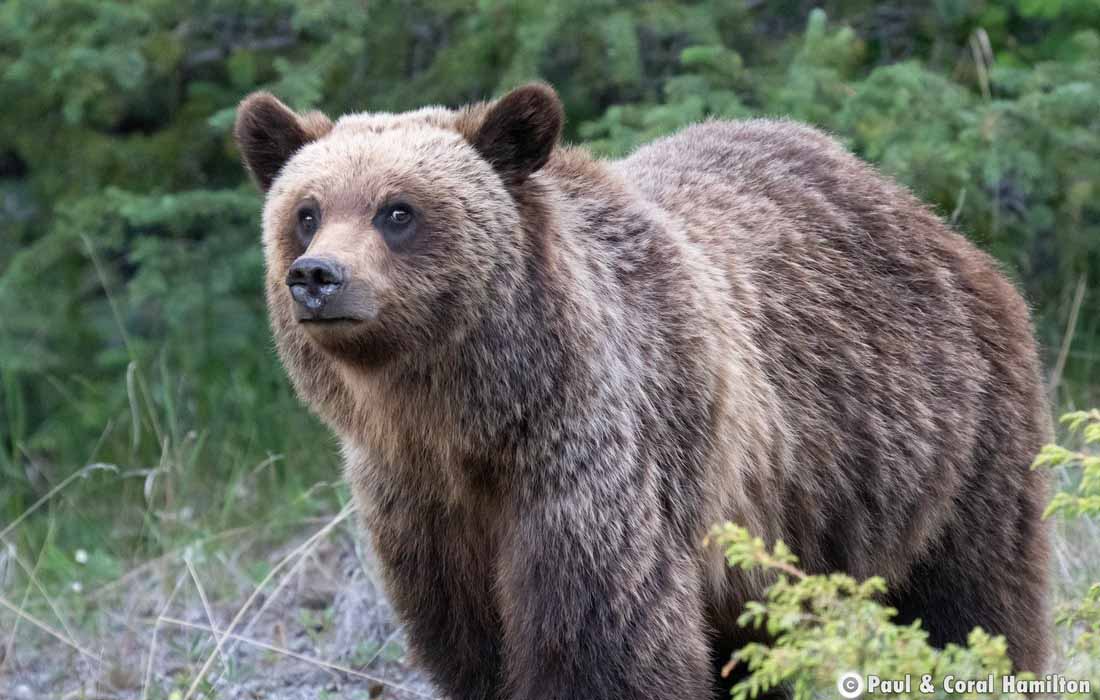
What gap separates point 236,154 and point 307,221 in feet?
15.0

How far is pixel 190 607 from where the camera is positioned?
6.79 m

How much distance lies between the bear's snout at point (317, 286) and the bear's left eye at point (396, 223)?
0.30m

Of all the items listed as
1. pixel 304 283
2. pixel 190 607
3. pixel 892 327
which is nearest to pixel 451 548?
pixel 304 283

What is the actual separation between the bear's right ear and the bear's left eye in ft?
1.80

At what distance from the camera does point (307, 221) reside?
4469 millimetres

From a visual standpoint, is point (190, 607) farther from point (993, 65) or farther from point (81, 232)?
point (993, 65)

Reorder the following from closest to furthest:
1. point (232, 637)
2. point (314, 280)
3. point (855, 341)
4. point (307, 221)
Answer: point (314, 280)
point (307, 221)
point (855, 341)
point (232, 637)

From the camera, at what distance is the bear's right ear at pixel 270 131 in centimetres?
471

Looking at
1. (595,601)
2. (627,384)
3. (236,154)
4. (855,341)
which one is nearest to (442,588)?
(595,601)

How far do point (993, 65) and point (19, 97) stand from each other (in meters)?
5.24

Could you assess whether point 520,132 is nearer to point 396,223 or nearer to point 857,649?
point 396,223

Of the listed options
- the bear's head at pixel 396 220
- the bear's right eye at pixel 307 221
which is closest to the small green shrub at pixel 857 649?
the bear's head at pixel 396 220

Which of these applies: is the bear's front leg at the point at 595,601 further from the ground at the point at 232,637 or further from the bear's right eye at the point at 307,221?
the ground at the point at 232,637

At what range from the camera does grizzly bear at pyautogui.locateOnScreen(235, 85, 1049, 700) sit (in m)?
4.35
